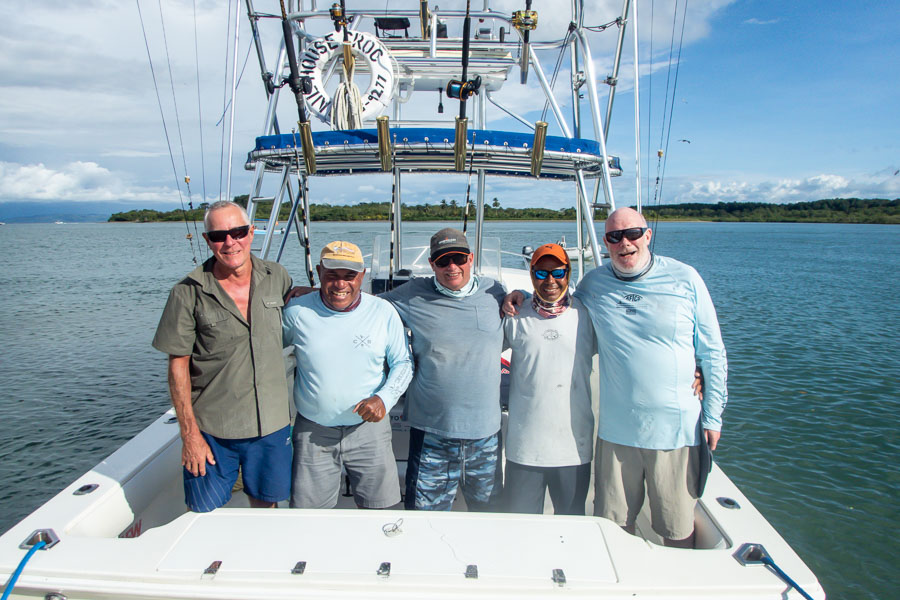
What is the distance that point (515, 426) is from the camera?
2.34 meters

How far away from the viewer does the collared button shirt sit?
2.13m

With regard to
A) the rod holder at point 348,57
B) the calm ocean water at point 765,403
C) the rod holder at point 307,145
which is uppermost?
the rod holder at point 348,57

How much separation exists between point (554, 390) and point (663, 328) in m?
0.51

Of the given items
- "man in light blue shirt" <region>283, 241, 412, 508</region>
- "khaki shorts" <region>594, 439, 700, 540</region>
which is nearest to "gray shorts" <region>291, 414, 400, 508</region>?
"man in light blue shirt" <region>283, 241, 412, 508</region>

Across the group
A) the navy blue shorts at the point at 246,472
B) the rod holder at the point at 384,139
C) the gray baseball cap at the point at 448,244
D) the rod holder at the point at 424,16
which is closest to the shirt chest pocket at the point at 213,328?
the navy blue shorts at the point at 246,472

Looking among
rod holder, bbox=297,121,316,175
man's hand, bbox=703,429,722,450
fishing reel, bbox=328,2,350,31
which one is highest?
fishing reel, bbox=328,2,350,31

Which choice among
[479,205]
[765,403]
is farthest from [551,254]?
[765,403]

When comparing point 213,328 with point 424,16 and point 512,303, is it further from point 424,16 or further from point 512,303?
point 424,16

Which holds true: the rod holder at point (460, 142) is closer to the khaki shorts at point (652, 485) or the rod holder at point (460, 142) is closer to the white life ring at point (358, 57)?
the white life ring at point (358, 57)

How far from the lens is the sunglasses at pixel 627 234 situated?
2184 millimetres

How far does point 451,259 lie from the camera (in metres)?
2.28

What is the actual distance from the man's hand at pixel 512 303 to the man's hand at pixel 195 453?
1.38m

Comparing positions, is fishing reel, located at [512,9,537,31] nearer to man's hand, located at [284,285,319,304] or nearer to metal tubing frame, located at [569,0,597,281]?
metal tubing frame, located at [569,0,597,281]

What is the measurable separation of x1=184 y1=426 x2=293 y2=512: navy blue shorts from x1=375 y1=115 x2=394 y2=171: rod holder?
76.4 inches
